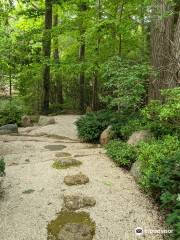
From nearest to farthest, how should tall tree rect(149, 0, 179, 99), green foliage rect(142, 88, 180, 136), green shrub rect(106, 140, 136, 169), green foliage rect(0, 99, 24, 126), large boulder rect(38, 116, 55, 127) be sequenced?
green foliage rect(142, 88, 180, 136)
green shrub rect(106, 140, 136, 169)
tall tree rect(149, 0, 179, 99)
large boulder rect(38, 116, 55, 127)
green foliage rect(0, 99, 24, 126)

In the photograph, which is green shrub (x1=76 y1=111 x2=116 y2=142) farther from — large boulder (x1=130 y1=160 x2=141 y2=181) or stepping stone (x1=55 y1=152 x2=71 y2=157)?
large boulder (x1=130 y1=160 x2=141 y2=181)

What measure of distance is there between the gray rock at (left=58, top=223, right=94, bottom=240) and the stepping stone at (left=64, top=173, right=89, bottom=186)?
1237mm

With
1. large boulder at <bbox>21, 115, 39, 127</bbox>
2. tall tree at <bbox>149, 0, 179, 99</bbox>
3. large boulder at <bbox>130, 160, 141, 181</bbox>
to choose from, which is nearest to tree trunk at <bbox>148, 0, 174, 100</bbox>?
tall tree at <bbox>149, 0, 179, 99</bbox>

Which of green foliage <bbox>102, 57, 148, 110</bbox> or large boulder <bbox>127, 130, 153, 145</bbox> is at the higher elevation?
green foliage <bbox>102, 57, 148, 110</bbox>

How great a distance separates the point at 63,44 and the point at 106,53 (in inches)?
264

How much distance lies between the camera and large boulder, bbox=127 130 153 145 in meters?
5.94

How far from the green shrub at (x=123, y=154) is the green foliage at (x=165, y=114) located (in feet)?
2.28

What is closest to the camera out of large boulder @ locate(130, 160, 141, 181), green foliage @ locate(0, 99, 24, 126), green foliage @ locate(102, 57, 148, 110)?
large boulder @ locate(130, 160, 141, 181)

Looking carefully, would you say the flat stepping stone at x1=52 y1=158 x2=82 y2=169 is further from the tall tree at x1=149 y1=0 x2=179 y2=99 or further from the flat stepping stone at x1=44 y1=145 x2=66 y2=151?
the tall tree at x1=149 y1=0 x2=179 y2=99

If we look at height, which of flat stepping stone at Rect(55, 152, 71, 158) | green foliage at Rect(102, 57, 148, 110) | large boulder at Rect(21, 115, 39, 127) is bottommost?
flat stepping stone at Rect(55, 152, 71, 158)

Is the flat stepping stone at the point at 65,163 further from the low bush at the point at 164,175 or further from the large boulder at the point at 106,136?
the large boulder at the point at 106,136

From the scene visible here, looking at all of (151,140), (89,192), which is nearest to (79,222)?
(89,192)

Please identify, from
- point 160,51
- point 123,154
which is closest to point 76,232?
point 123,154

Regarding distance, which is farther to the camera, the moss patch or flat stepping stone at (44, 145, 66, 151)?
flat stepping stone at (44, 145, 66, 151)
